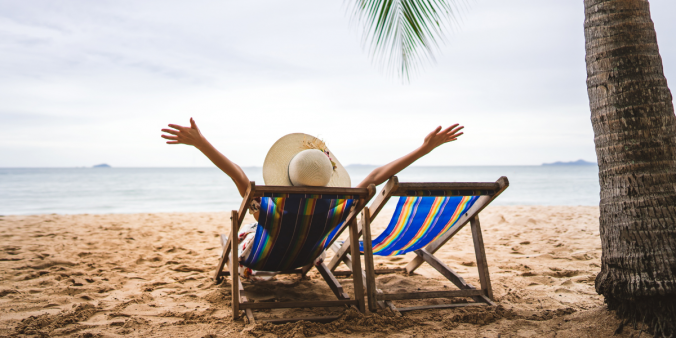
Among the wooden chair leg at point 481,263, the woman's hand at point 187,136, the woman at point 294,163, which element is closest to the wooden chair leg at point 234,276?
the woman at point 294,163

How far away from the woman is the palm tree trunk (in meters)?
0.92

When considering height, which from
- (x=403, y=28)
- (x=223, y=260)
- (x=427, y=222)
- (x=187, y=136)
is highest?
(x=403, y=28)

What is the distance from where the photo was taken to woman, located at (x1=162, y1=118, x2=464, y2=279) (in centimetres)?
226

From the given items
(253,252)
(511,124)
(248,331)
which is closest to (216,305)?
(253,252)

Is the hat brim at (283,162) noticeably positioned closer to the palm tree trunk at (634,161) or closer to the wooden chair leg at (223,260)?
the wooden chair leg at (223,260)

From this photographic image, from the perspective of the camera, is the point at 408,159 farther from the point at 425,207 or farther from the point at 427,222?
the point at 427,222

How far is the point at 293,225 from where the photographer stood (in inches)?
96.4

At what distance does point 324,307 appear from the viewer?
2719mm

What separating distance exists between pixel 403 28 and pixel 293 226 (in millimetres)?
1912

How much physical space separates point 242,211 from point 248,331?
0.66 metres

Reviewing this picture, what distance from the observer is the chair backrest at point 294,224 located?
232 cm

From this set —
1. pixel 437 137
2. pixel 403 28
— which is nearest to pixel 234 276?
pixel 437 137

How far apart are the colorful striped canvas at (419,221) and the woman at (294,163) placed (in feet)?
0.92

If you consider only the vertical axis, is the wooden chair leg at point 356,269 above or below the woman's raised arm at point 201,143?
below
